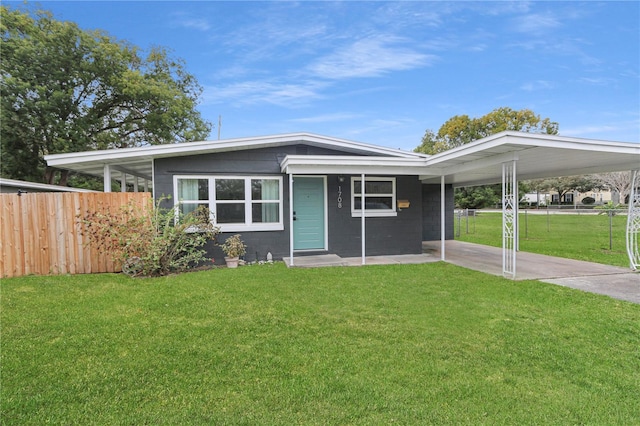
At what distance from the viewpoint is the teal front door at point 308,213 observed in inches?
347

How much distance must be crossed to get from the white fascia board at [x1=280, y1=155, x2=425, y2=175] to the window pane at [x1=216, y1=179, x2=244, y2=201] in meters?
1.24

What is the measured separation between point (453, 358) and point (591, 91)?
18.6 meters

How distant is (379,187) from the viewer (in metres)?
9.09

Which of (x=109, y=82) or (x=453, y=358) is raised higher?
(x=109, y=82)

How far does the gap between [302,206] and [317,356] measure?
5.93 m

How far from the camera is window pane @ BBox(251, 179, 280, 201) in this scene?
8.40m

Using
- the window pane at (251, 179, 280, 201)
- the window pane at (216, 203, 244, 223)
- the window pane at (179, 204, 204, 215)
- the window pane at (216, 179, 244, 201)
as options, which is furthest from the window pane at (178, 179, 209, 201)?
the window pane at (251, 179, 280, 201)

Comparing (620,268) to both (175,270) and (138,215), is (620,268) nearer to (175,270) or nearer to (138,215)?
(175,270)

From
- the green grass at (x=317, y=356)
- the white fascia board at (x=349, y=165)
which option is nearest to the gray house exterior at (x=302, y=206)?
the white fascia board at (x=349, y=165)

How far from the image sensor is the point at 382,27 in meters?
11.0

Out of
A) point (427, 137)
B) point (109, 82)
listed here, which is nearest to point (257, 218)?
point (109, 82)

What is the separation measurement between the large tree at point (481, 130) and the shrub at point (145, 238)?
1131 inches

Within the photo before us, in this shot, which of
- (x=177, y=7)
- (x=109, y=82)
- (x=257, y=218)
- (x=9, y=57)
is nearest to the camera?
(x=257, y=218)

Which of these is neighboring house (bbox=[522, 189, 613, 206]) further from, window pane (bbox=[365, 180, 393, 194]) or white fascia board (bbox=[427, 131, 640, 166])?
white fascia board (bbox=[427, 131, 640, 166])
